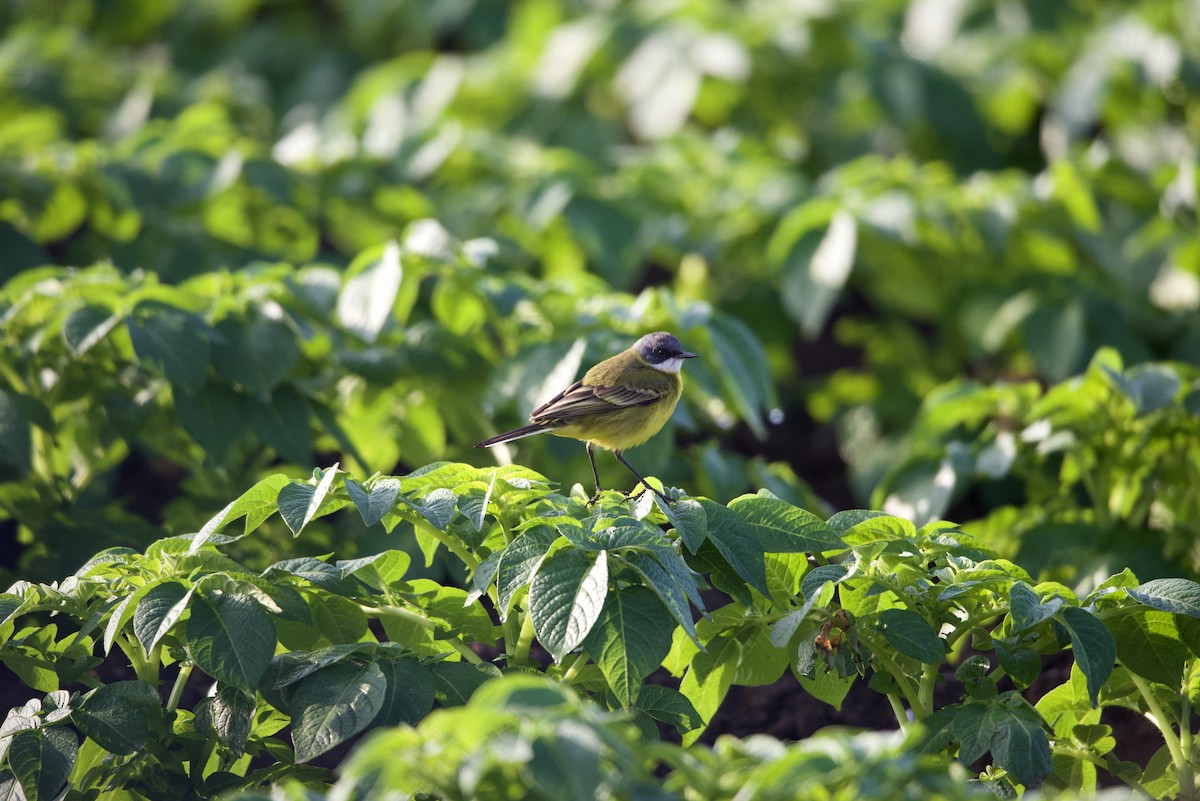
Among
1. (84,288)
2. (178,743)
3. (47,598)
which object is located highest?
(84,288)

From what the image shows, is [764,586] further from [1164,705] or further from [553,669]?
[1164,705]

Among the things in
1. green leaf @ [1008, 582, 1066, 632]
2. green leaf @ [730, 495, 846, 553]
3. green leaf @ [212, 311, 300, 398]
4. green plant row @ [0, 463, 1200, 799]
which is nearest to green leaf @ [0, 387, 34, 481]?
green leaf @ [212, 311, 300, 398]

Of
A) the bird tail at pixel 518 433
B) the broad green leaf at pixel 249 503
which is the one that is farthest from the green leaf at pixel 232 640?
the bird tail at pixel 518 433

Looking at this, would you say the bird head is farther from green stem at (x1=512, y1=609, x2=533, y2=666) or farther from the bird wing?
green stem at (x1=512, y1=609, x2=533, y2=666)

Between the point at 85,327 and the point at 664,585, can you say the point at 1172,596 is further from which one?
the point at 85,327

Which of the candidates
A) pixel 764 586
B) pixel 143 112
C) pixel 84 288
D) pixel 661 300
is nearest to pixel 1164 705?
pixel 764 586

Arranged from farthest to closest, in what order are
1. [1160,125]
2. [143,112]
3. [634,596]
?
[143,112] → [1160,125] → [634,596]

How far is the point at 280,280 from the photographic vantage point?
11.7 feet

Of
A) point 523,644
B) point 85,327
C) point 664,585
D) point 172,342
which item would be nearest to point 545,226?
point 172,342

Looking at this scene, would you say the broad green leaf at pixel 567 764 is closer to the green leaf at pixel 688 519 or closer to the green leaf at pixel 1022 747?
the green leaf at pixel 688 519

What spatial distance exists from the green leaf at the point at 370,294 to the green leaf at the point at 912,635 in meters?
1.86

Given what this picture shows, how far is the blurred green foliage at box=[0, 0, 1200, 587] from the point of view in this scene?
3.38m

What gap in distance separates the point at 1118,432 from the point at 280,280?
8.73ft

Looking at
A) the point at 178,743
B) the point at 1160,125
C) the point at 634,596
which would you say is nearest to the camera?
the point at 634,596
